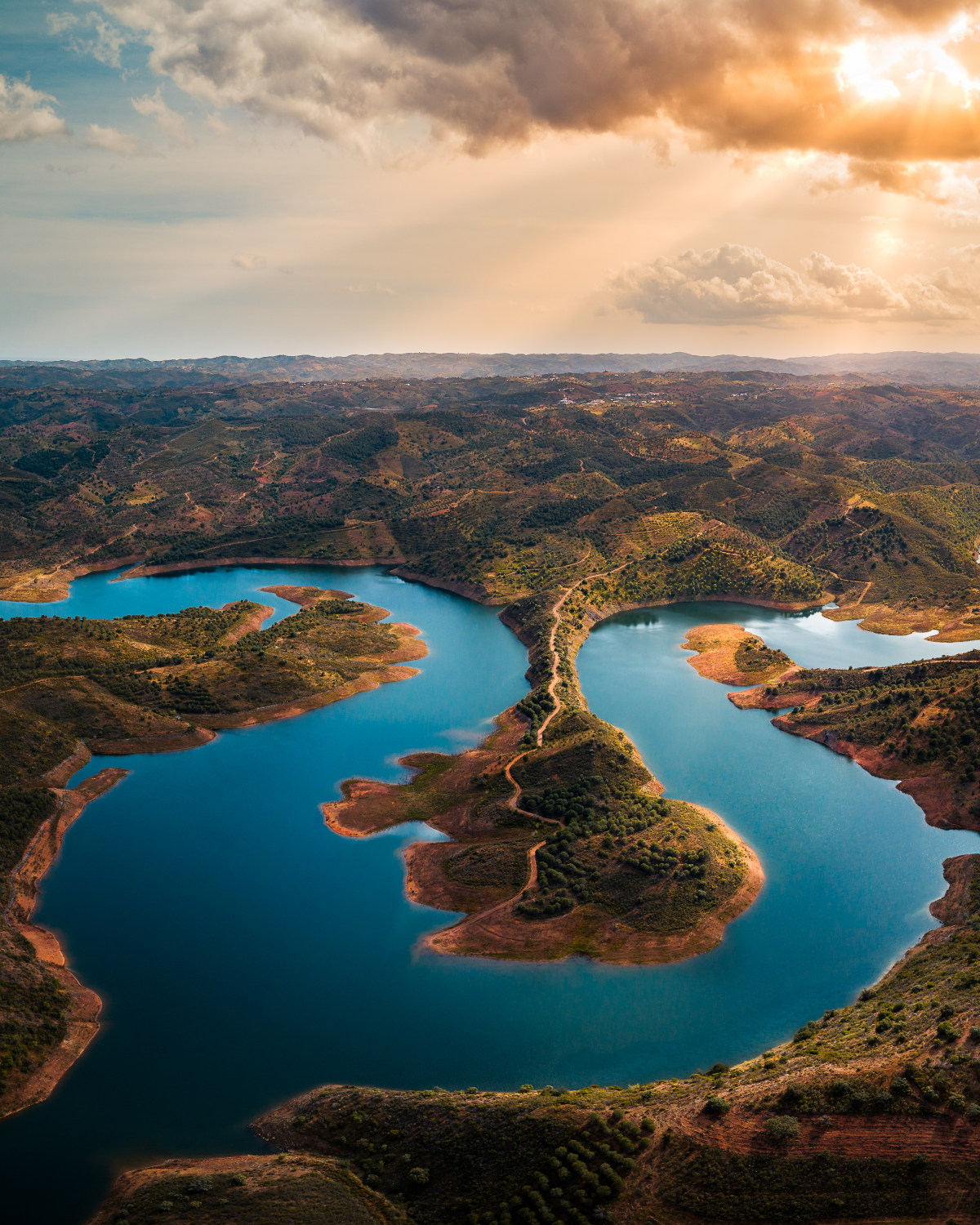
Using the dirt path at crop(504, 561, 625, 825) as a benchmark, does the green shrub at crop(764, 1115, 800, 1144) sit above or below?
below

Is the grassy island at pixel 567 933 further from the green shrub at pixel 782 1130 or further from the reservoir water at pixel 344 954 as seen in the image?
the reservoir water at pixel 344 954

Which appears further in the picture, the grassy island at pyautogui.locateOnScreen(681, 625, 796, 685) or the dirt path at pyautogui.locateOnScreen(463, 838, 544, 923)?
the grassy island at pyautogui.locateOnScreen(681, 625, 796, 685)

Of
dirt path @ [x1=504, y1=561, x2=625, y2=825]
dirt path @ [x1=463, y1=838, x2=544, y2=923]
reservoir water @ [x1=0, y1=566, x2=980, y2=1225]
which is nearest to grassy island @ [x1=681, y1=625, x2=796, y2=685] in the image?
reservoir water @ [x1=0, y1=566, x2=980, y2=1225]

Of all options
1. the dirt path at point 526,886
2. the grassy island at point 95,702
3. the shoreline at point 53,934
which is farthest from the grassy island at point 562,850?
the grassy island at point 95,702

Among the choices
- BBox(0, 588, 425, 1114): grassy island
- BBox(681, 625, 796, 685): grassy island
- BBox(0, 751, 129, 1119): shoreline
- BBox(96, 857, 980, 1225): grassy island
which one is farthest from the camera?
BBox(681, 625, 796, 685): grassy island

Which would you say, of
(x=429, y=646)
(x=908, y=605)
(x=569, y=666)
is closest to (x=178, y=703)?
(x=429, y=646)

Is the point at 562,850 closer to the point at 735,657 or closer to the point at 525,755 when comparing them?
the point at 525,755

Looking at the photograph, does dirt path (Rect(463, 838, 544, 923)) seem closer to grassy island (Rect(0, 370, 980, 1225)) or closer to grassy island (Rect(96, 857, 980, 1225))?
grassy island (Rect(0, 370, 980, 1225))

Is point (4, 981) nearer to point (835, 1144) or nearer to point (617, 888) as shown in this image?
point (617, 888)

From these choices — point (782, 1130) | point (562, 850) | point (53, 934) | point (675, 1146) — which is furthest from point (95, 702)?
point (782, 1130)
